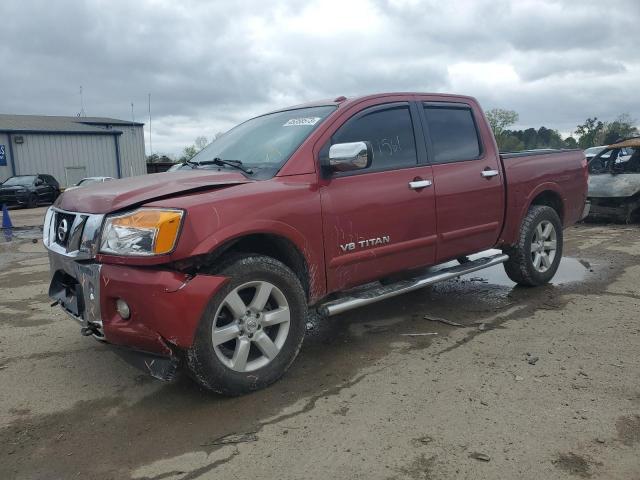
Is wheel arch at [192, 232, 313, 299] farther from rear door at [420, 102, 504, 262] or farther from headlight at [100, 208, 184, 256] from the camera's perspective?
rear door at [420, 102, 504, 262]

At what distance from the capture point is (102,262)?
9.93 ft

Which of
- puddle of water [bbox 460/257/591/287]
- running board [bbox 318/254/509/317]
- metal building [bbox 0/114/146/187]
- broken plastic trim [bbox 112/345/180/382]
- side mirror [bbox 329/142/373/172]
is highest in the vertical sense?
metal building [bbox 0/114/146/187]

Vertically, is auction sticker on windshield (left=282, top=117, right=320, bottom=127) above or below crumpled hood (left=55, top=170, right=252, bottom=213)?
above

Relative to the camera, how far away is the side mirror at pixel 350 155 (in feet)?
11.3

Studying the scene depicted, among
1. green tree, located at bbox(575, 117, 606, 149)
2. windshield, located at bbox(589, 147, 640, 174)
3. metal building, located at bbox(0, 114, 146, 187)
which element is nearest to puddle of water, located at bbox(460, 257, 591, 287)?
windshield, located at bbox(589, 147, 640, 174)

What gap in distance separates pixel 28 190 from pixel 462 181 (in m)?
21.9

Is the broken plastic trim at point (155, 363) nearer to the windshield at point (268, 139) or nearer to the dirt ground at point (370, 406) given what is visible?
the dirt ground at point (370, 406)

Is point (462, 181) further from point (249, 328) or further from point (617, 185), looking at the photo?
point (617, 185)

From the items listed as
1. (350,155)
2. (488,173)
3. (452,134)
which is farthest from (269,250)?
(488,173)

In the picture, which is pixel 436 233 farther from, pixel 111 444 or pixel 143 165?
pixel 143 165

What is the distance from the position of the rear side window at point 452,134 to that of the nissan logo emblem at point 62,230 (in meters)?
2.81

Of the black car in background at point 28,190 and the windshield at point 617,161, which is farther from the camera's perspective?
the black car in background at point 28,190

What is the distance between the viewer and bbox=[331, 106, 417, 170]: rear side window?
13.1 feet

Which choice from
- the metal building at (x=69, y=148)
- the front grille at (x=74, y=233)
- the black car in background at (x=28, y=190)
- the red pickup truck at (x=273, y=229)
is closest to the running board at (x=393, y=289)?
the red pickup truck at (x=273, y=229)
